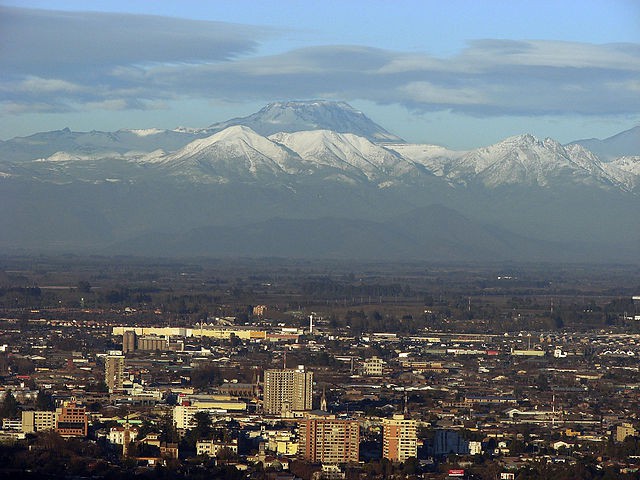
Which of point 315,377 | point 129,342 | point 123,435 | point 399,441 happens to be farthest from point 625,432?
point 129,342

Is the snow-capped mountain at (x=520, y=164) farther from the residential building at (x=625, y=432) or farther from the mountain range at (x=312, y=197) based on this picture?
the residential building at (x=625, y=432)

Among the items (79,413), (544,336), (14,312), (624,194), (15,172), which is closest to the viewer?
(79,413)

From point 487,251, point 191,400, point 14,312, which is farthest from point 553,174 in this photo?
point 191,400

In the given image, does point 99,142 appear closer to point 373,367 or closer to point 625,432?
point 373,367

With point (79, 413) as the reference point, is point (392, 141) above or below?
above

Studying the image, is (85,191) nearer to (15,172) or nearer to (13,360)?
(15,172)

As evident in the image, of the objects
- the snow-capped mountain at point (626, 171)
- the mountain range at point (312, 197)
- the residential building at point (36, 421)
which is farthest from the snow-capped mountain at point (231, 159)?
the residential building at point (36, 421)

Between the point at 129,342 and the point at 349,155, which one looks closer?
the point at 129,342
